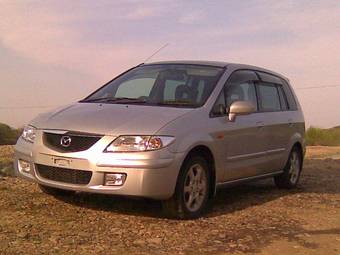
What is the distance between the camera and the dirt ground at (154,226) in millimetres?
4879

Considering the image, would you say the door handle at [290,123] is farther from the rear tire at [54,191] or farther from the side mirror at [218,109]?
the rear tire at [54,191]

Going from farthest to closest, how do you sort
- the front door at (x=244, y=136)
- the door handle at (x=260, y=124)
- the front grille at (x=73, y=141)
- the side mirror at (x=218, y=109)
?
the door handle at (x=260, y=124) < the front door at (x=244, y=136) < the side mirror at (x=218, y=109) < the front grille at (x=73, y=141)

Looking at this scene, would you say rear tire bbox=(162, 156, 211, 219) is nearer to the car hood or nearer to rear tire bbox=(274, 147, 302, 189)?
the car hood

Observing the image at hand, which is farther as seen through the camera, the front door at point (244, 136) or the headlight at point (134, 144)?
the front door at point (244, 136)

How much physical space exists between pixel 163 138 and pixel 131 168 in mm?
427

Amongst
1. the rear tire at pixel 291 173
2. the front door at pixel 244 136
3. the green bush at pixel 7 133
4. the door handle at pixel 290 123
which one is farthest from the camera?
the green bush at pixel 7 133

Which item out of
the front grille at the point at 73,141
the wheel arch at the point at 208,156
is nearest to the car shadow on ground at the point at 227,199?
the wheel arch at the point at 208,156

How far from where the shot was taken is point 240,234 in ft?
18.1

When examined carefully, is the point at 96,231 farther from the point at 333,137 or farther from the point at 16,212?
the point at 333,137

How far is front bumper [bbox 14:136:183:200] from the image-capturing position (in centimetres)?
542

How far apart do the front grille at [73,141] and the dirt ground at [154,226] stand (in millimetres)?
681

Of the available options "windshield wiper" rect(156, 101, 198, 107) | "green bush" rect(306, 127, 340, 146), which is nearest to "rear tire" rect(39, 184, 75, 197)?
"windshield wiper" rect(156, 101, 198, 107)

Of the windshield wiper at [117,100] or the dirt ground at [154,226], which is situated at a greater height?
the windshield wiper at [117,100]

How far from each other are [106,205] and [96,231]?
111 centimetres
